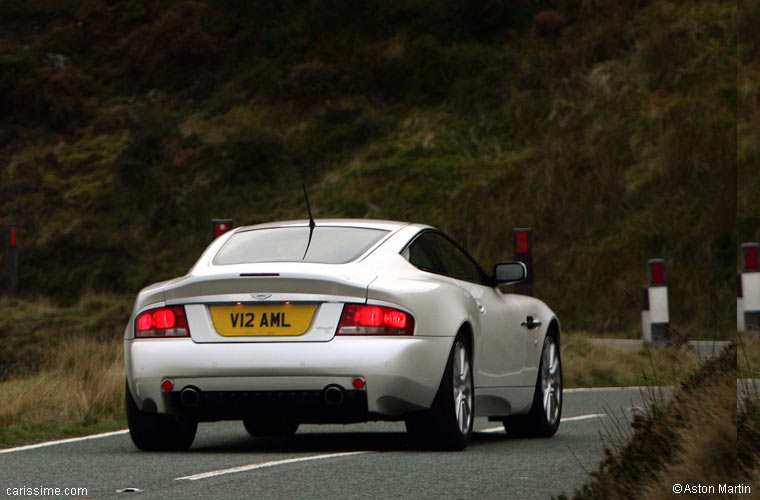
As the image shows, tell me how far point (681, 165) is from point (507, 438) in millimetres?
21329

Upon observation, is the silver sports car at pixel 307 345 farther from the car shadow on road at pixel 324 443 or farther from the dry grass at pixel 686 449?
the dry grass at pixel 686 449

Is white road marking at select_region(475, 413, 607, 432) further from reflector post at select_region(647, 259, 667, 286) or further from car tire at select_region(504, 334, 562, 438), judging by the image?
reflector post at select_region(647, 259, 667, 286)

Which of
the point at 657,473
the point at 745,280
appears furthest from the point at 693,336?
the point at 657,473

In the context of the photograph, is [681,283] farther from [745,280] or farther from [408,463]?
[408,463]

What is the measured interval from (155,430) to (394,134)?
29.0 metres

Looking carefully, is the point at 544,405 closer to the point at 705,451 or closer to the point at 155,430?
the point at 155,430

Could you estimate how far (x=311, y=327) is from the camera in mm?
8578

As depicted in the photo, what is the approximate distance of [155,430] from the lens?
921 centimetres

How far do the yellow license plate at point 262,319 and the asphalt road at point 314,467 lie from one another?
701mm

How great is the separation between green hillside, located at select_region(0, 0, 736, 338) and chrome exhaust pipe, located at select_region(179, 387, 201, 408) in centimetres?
1820

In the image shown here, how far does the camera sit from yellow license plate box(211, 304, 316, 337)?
859 cm

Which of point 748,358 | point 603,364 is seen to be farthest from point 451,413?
point 603,364

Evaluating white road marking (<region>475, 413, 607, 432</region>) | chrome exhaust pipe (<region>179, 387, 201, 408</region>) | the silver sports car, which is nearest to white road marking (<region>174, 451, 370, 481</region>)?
the silver sports car

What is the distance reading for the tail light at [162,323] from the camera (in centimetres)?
879
